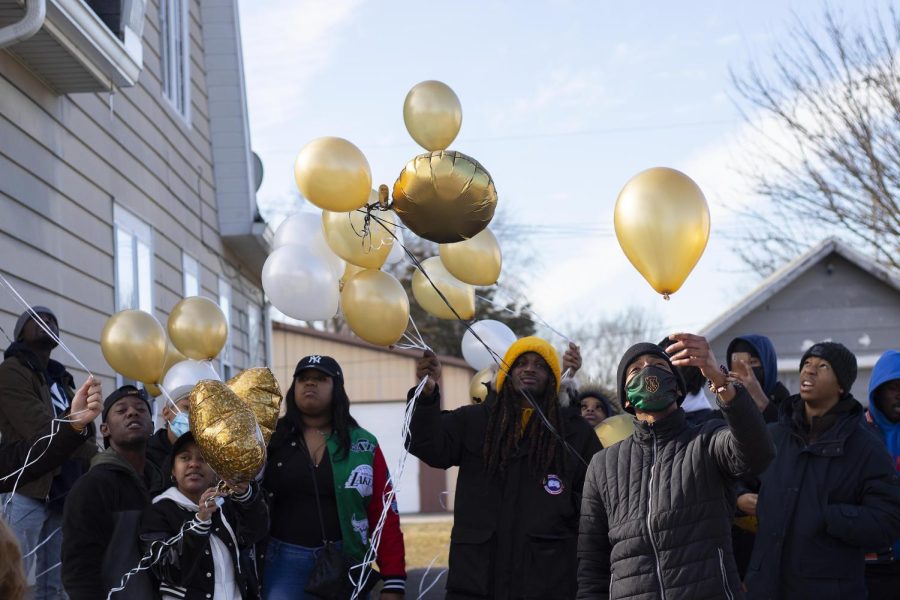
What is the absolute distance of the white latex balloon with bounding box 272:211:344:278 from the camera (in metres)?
5.86

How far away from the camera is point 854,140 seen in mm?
13125

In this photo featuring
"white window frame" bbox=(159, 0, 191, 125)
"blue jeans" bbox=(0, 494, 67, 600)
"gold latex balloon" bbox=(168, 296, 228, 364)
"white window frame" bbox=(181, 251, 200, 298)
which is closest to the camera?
"blue jeans" bbox=(0, 494, 67, 600)

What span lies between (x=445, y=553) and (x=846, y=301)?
6290mm

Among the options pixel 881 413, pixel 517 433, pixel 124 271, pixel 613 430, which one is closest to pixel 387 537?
pixel 517 433

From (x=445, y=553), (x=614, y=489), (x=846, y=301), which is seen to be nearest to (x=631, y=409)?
(x=614, y=489)

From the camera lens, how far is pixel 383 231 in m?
5.55

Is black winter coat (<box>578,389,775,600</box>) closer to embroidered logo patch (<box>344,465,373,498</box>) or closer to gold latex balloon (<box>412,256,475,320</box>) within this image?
embroidered logo patch (<box>344,465,373,498</box>)

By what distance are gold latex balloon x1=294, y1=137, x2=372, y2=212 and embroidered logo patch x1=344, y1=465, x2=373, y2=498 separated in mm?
1179

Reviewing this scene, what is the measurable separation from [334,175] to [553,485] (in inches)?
65.9

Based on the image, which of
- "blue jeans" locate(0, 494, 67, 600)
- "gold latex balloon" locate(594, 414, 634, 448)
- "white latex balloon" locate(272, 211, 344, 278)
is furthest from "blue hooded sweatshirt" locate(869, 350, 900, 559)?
"blue jeans" locate(0, 494, 67, 600)

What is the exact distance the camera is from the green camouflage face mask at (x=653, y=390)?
13.5 feet

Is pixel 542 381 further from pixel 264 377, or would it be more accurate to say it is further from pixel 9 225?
pixel 9 225

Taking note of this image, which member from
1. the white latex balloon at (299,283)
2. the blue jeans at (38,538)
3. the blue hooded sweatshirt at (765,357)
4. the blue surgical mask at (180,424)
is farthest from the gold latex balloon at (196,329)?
the blue hooded sweatshirt at (765,357)

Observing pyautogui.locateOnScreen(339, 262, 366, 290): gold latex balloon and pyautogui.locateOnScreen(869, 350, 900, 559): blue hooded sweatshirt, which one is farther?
pyautogui.locateOnScreen(339, 262, 366, 290): gold latex balloon
